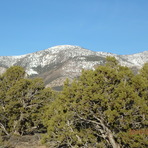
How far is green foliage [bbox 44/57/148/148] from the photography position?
1955cm

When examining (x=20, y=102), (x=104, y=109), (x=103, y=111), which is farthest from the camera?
(x=20, y=102)

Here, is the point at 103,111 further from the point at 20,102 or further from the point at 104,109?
the point at 20,102

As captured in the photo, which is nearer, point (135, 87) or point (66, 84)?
point (135, 87)

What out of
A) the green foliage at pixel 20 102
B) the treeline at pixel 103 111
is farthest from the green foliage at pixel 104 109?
the green foliage at pixel 20 102

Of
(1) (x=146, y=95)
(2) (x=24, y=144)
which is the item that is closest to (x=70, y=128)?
(1) (x=146, y=95)

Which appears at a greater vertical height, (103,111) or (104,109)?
(104,109)

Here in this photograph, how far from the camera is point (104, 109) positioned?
20906 millimetres

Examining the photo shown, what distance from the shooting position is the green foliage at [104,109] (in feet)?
64.1

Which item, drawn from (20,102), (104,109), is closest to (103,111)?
(104,109)

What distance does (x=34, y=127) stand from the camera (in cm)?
3834

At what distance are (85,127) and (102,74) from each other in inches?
236

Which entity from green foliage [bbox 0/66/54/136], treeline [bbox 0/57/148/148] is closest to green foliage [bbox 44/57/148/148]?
treeline [bbox 0/57/148/148]

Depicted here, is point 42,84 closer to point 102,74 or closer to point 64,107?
point 64,107

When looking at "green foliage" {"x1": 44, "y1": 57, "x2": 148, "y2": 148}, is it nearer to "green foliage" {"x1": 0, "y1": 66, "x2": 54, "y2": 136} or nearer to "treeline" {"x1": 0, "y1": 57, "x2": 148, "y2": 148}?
"treeline" {"x1": 0, "y1": 57, "x2": 148, "y2": 148}
